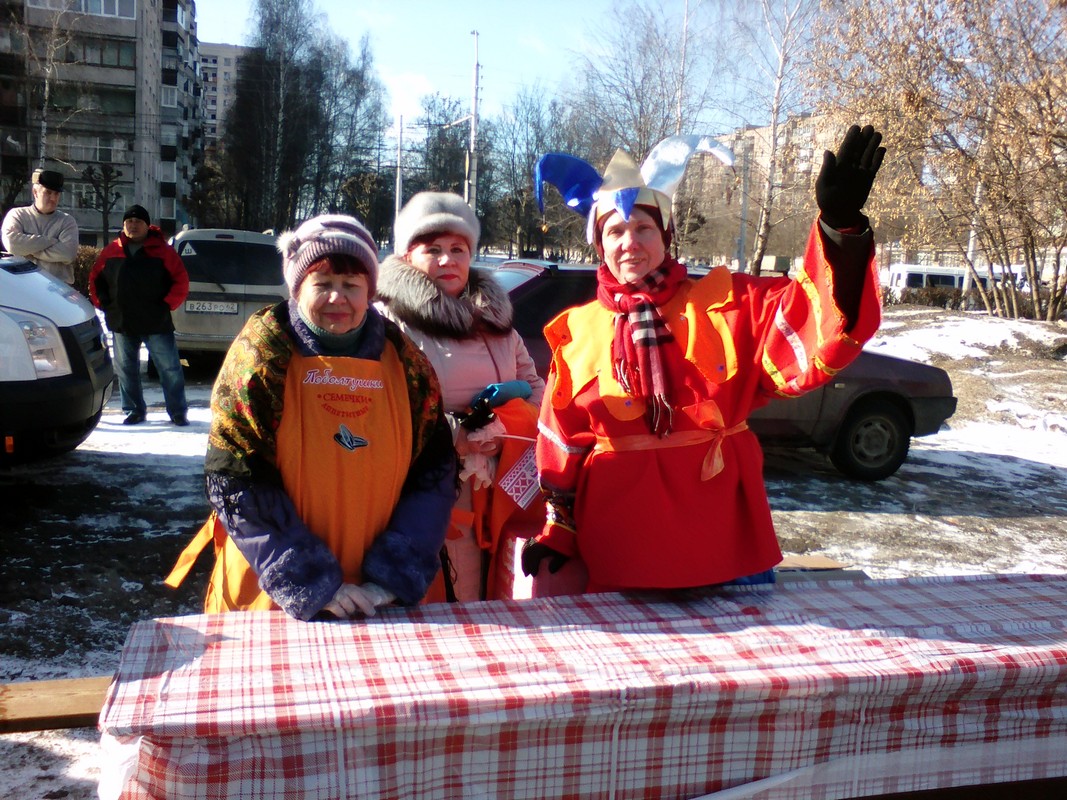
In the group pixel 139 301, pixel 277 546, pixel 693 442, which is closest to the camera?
pixel 277 546

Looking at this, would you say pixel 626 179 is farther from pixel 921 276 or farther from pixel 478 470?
pixel 921 276

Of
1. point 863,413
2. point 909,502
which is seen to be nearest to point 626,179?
point 909,502

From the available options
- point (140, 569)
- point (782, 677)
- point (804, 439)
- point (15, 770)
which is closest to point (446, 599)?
point (782, 677)

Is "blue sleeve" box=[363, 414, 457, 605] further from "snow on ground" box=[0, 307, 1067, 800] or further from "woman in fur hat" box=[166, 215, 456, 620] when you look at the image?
"snow on ground" box=[0, 307, 1067, 800]

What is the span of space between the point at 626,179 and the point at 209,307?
28.4ft

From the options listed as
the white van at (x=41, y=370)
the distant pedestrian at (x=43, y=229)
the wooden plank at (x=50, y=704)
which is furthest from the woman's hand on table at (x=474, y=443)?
the distant pedestrian at (x=43, y=229)

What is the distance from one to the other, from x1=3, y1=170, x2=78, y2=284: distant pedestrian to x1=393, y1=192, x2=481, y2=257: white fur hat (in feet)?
18.5

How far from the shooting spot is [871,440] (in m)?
7.23

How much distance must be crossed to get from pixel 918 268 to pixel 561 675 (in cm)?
4429

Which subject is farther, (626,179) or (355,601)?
(626,179)

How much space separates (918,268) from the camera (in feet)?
138

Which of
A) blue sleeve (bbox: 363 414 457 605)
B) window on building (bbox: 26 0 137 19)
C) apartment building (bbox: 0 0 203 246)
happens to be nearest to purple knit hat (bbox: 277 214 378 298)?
blue sleeve (bbox: 363 414 457 605)

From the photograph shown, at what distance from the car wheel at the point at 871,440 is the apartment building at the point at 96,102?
36.5 meters

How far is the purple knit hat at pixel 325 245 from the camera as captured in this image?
2172 mm
